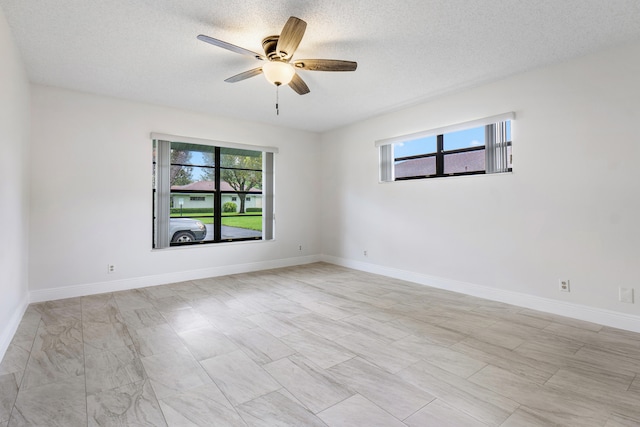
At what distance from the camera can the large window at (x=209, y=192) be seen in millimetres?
4574

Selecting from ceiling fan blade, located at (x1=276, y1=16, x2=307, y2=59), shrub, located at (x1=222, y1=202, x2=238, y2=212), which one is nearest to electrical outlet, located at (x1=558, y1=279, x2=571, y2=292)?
ceiling fan blade, located at (x1=276, y1=16, x2=307, y2=59)

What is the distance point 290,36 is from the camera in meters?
2.30

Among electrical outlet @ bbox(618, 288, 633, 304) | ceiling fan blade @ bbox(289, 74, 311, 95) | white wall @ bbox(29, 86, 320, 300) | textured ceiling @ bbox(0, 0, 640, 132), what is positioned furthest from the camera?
white wall @ bbox(29, 86, 320, 300)

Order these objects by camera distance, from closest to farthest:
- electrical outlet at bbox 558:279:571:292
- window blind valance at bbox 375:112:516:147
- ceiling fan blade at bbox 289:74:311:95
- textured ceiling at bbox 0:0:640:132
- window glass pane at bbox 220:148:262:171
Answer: textured ceiling at bbox 0:0:640:132 → ceiling fan blade at bbox 289:74:311:95 → electrical outlet at bbox 558:279:571:292 → window blind valance at bbox 375:112:516:147 → window glass pane at bbox 220:148:262:171

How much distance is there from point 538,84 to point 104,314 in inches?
209

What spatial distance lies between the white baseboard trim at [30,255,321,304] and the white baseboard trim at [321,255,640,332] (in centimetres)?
199

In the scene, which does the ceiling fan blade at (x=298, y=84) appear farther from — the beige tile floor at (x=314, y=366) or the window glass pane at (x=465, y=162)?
the beige tile floor at (x=314, y=366)

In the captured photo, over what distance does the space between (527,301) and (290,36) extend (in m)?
3.64

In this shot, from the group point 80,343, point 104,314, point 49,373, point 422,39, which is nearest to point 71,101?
point 104,314

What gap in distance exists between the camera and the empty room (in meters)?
2.00

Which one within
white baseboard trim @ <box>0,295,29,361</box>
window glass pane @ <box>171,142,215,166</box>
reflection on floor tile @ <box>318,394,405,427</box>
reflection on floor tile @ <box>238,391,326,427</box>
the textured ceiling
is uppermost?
the textured ceiling

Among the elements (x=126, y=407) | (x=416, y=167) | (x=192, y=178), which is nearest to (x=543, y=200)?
Result: (x=416, y=167)

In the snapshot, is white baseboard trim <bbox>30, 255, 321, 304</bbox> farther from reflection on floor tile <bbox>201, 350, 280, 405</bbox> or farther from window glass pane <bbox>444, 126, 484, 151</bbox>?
window glass pane <bbox>444, 126, 484, 151</bbox>

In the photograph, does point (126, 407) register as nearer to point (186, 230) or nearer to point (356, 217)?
point (186, 230)
